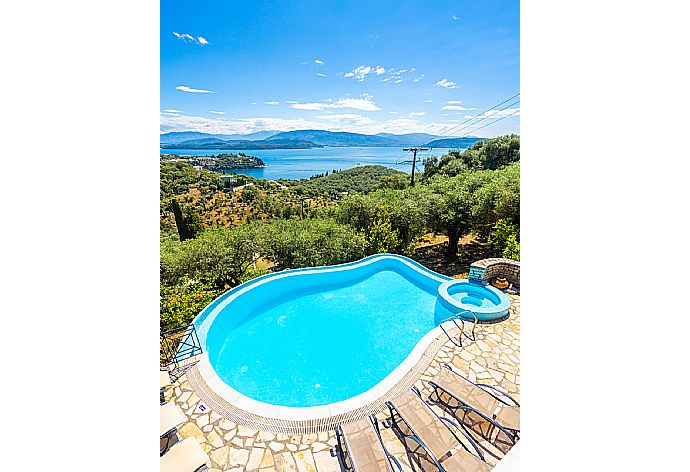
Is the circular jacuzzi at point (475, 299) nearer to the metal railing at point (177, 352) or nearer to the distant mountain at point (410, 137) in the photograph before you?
the metal railing at point (177, 352)

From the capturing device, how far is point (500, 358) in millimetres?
4156

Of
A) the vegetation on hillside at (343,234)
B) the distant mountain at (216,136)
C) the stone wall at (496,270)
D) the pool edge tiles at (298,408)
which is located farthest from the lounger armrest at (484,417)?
the distant mountain at (216,136)

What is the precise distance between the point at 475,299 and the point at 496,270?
2.59ft

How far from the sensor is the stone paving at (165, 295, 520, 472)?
9.25 ft

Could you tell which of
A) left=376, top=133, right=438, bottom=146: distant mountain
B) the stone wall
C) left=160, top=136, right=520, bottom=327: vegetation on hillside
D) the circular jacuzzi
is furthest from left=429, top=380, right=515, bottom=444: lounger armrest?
left=376, top=133, right=438, bottom=146: distant mountain

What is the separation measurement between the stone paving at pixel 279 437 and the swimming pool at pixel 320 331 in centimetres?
32

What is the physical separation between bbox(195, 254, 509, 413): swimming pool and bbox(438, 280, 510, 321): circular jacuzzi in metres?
0.08

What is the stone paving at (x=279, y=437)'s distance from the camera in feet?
9.25

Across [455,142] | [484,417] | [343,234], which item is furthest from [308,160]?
[484,417]
